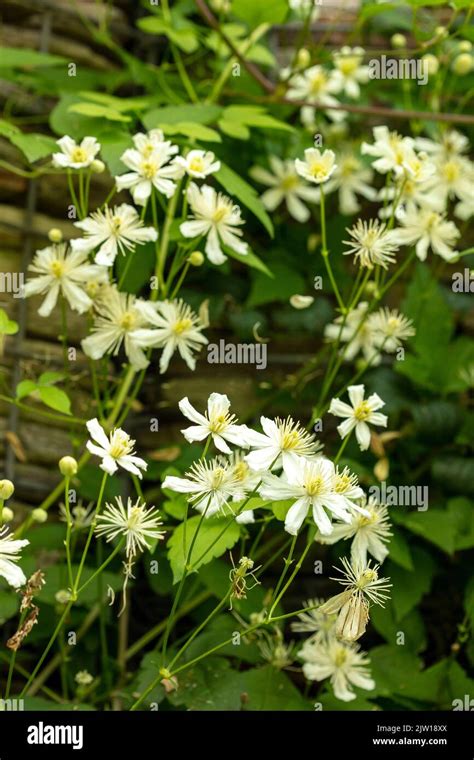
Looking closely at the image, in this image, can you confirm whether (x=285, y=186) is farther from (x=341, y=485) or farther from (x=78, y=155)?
(x=341, y=485)

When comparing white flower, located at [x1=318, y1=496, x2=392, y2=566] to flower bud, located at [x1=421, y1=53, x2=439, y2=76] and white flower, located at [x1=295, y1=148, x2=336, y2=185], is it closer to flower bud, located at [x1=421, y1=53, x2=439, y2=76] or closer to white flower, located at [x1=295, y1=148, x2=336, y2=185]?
white flower, located at [x1=295, y1=148, x2=336, y2=185]

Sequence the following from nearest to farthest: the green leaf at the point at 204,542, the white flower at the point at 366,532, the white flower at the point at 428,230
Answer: the green leaf at the point at 204,542, the white flower at the point at 366,532, the white flower at the point at 428,230

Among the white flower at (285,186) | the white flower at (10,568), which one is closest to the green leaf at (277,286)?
the white flower at (285,186)

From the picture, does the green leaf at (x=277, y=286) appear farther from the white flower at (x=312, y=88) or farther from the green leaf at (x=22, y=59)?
the green leaf at (x=22, y=59)

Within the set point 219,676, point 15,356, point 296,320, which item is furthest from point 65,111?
point 219,676

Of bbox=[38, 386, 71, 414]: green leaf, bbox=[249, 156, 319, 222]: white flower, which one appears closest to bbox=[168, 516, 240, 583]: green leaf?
bbox=[38, 386, 71, 414]: green leaf

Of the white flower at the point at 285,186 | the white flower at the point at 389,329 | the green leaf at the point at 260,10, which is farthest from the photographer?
the white flower at the point at 285,186
